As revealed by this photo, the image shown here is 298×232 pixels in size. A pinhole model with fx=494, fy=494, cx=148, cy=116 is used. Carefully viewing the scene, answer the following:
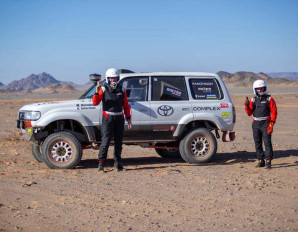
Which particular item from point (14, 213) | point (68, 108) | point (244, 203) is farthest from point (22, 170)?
point (244, 203)

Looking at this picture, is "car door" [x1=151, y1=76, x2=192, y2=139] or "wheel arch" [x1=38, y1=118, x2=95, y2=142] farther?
"car door" [x1=151, y1=76, x2=192, y2=139]

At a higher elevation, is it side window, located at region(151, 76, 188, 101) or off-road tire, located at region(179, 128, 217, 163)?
side window, located at region(151, 76, 188, 101)

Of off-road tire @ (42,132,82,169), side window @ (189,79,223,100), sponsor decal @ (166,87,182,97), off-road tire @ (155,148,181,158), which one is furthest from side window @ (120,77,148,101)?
off-road tire @ (155,148,181,158)

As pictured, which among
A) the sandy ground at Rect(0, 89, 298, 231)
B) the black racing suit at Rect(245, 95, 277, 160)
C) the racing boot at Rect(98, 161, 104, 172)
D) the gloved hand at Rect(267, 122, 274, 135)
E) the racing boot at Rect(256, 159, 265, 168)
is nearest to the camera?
the sandy ground at Rect(0, 89, 298, 231)

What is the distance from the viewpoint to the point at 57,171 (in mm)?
9969

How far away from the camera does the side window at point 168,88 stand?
10.8 metres

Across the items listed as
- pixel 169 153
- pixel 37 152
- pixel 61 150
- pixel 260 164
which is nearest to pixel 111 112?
pixel 61 150

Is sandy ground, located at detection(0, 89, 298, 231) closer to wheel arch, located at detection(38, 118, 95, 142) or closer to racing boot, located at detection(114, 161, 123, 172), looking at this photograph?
racing boot, located at detection(114, 161, 123, 172)

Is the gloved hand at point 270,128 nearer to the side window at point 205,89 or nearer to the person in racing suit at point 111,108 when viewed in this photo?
the side window at point 205,89

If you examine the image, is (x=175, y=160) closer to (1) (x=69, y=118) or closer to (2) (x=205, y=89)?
(2) (x=205, y=89)

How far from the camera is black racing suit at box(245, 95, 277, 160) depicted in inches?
403

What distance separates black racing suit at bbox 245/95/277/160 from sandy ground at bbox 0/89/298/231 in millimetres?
469

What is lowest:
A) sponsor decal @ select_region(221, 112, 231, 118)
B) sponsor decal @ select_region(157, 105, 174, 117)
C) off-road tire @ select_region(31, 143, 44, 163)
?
off-road tire @ select_region(31, 143, 44, 163)

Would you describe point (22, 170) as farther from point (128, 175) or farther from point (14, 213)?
point (14, 213)
